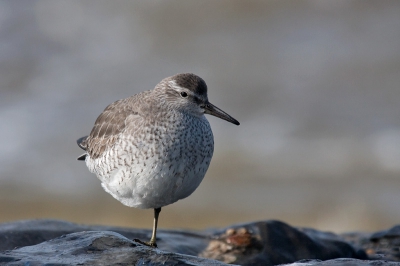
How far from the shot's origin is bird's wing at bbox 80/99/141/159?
661 cm

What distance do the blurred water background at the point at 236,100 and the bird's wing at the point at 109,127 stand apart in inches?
240

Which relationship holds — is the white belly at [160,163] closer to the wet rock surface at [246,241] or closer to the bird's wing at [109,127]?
the bird's wing at [109,127]

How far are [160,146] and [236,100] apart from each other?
1322cm

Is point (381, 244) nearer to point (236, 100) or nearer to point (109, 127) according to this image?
point (109, 127)

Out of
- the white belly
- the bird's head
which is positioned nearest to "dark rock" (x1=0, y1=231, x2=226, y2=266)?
the white belly

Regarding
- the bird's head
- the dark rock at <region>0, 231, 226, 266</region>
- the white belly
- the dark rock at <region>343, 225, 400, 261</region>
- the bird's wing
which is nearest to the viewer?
the dark rock at <region>0, 231, 226, 266</region>

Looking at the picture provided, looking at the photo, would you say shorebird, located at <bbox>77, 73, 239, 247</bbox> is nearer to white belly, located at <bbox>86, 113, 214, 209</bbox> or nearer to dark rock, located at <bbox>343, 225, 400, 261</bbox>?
white belly, located at <bbox>86, 113, 214, 209</bbox>

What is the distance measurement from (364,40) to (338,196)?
9251 millimetres

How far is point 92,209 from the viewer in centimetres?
1449

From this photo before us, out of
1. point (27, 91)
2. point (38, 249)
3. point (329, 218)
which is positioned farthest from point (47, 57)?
point (38, 249)

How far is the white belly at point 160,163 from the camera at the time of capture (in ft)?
19.7

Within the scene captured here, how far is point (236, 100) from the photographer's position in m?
19.2

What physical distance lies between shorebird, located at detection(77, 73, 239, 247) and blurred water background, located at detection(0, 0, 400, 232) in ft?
22.2

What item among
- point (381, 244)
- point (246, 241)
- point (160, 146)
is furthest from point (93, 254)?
point (381, 244)
